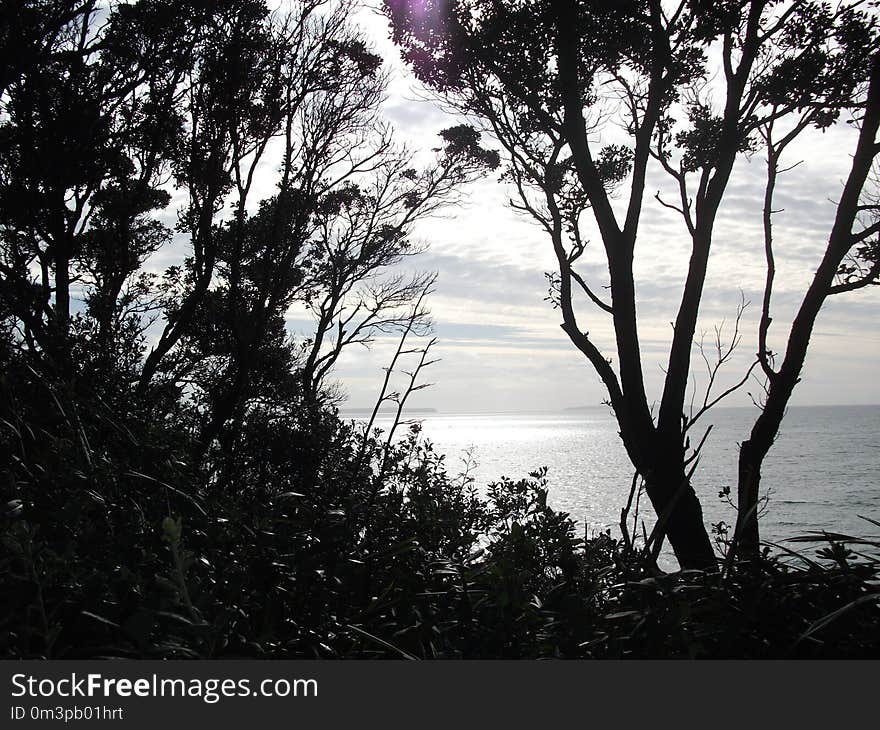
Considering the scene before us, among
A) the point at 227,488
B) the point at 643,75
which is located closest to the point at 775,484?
the point at 643,75

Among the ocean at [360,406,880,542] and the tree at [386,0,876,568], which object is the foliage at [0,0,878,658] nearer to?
the tree at [386,0,876,568]

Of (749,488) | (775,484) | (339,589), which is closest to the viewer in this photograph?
(339,589)

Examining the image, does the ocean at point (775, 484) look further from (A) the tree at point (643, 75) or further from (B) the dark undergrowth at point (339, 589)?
(B) the dark undergrowth at point (339, 589)

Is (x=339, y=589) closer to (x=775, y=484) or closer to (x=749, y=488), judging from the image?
(x=749, y=488)

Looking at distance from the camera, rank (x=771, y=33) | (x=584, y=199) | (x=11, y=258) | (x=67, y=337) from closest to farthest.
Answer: (x=67, y=337)
(x=771, y=33)
(x=584, y=199)
(x=11, y=258)

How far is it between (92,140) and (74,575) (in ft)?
34.5

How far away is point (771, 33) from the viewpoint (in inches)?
310

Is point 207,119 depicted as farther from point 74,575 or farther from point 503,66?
point 74,575

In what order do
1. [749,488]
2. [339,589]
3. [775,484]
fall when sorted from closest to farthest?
[339,589] → [749,488] → [775,484]

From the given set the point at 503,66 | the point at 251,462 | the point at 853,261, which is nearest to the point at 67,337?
the point at 251,462

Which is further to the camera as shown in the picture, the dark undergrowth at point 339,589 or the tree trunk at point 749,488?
the tree trunk at point 749,488

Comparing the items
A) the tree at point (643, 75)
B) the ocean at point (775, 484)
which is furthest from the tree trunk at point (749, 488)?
the ocean at point (775, 484)

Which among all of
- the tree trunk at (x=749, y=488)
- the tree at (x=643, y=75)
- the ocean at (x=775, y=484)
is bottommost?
the ocean at (x=775, y=484)

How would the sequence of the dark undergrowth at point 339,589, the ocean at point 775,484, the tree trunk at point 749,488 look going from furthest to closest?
the ocean at point 775,484 → the tree trunk at point 749,488 → the dark undergrowth at point 339,589
